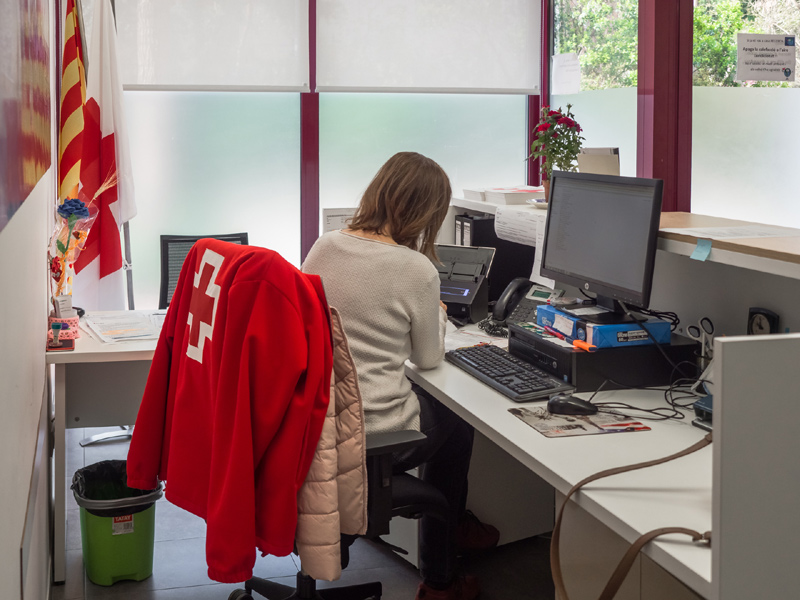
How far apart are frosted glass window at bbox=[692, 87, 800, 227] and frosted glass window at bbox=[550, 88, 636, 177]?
1.25 ft

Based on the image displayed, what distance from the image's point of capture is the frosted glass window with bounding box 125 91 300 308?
4.27 meters

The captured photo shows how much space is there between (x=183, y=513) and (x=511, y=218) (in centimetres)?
163

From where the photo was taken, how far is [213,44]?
4.19 m

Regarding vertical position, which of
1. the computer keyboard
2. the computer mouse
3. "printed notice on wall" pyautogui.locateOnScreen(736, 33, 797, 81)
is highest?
"printed notice on wall" pyautogui.locateOnScreen(736, 33, 797, 81)

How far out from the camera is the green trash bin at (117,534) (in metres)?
2.48

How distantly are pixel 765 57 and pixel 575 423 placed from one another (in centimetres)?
223

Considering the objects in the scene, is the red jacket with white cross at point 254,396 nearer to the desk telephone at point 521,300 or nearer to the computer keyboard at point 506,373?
the computer keyboard at point 506,373

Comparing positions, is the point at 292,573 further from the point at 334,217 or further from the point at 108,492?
the point at 334,217

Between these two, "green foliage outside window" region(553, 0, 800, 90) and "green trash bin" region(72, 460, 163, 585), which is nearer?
"green trash bin" region(72, 460, 163, 585)

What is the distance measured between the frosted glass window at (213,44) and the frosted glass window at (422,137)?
1.07 ft

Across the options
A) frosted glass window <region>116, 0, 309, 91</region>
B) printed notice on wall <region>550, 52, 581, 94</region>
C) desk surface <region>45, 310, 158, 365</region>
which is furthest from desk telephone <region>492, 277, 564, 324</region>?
frosted glass window <region>116, 0, 309, 91</region>

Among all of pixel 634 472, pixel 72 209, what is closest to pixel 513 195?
pixel 72 209

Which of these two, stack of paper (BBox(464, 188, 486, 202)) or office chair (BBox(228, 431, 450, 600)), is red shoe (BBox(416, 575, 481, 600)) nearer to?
office chair (BBox(228, 431, 450, 600))

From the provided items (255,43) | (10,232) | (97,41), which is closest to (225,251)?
(10,232)
